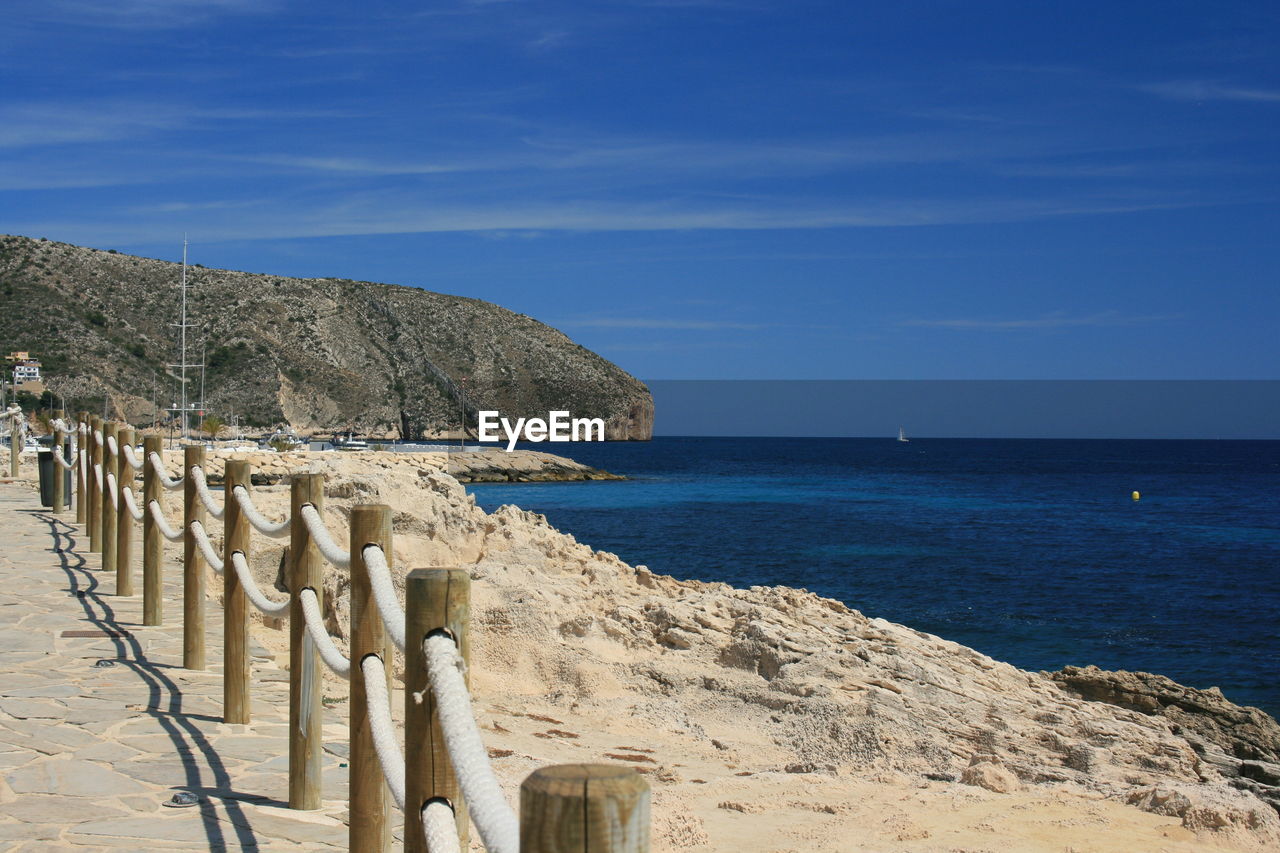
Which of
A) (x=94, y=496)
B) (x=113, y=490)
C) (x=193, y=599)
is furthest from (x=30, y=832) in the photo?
(x=94, y=496)

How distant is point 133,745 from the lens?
4914 millimetres

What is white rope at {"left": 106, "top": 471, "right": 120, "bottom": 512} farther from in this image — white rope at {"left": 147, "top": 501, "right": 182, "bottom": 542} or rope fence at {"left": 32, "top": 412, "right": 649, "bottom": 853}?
rope fence at {"left": 32, "top": 412, "right": 649, "bottom": 853}

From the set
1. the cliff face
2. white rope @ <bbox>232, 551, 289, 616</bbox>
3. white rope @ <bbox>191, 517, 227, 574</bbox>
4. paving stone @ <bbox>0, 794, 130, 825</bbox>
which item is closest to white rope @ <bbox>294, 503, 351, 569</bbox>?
white rope @ <bbox>232, 551, 289, 616</bbox>

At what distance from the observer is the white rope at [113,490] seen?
28.6 ft

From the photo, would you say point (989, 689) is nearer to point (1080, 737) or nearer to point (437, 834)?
point (1080, 737)

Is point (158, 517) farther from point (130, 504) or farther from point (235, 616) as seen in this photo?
point (235, 616)

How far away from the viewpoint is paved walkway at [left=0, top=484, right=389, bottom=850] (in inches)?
155

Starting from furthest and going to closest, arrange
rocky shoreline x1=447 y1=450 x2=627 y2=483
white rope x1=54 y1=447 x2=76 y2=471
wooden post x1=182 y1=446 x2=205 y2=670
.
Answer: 1. rocky shoreline x1=447 y1=450 x2=627 y2=483
2. white rope x1=54 y1=447 x2=76 y2=471
3. wooden post x1=182 y1=446 x2=205 y2=670

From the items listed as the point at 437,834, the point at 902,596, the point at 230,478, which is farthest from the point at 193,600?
the point at 902,596

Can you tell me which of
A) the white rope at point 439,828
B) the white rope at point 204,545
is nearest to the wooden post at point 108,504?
the white rope at point 204,545

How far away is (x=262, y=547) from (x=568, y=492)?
46.7 metres

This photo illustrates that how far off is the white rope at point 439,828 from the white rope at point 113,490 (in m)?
7.07

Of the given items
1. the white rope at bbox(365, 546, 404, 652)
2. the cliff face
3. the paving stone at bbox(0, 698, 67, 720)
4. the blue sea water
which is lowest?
the blue sea water

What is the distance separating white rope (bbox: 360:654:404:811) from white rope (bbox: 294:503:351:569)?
14.0 inches
